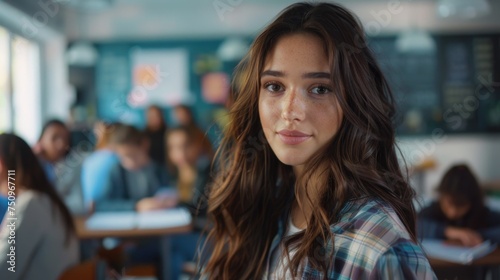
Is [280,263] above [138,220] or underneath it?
above

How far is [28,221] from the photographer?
1.61m

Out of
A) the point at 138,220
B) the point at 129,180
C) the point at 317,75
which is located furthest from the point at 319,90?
the point at 129,180

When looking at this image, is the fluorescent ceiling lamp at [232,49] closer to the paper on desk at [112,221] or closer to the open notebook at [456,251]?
the paper on desk at [112,221]

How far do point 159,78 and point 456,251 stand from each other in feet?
15.0

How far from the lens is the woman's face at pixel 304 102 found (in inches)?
40.5

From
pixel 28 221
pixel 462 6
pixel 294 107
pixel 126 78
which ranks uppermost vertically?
pixel 462 6

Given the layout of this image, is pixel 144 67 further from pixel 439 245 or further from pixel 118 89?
pixel 439 245

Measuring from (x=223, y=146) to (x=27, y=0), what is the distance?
2.82ft

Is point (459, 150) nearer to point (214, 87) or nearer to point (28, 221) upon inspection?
point (214, 87)

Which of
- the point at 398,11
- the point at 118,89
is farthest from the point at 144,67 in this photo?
the point at 398,11

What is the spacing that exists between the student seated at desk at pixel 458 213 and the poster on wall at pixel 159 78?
13.3ft

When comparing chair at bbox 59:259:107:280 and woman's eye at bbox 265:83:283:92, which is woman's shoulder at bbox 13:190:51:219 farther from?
woman's eye at bbox 265:83:283:92

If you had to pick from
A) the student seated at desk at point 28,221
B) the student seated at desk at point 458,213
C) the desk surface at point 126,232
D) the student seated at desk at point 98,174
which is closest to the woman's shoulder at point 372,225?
the student seated at desk at point 28,221

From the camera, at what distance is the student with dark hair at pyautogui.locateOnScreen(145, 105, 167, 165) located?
17.0 feet
